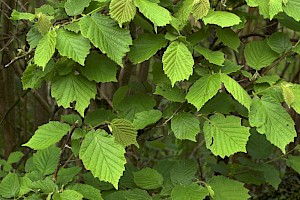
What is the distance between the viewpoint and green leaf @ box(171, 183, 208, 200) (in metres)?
1.82

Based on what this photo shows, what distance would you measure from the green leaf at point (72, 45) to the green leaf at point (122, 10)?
146 mm

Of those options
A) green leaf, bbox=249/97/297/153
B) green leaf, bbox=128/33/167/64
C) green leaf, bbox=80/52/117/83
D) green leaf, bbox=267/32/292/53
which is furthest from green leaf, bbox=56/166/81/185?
green leaf, bbox=267/32/292/53

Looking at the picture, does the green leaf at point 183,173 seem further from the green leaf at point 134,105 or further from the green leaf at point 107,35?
the green leaf at point 107,35

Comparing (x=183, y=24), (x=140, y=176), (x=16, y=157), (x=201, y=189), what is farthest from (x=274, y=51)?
(x=16, y=157)

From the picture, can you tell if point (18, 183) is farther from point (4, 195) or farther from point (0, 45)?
point (0, 45)

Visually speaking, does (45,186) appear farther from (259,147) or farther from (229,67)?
(259,147)

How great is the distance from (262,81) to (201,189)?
0.49 metres

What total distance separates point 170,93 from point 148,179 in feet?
1.38

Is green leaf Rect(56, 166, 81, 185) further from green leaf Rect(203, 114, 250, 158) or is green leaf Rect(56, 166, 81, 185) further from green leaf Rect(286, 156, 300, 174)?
green leaf Rect(286, 156, 300, 174)

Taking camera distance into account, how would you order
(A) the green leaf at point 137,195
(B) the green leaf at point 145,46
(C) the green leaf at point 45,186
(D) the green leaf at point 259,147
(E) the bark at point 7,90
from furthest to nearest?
(E) the bark at point 7,90 → (D) the green leaf at point 259,147 → (A) the green leaf at point 137,195 → (B) the green leaf at point 145,46 → (C) the green leaf at point 45,186

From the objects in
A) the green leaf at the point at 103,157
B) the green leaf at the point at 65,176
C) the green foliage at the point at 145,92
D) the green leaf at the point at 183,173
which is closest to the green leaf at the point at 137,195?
the green foliage at the point at 145,92

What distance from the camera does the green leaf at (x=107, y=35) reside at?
167 centimetres

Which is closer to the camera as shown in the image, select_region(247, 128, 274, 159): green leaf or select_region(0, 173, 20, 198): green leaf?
select_region(0, 173, 20, 198): green leaf

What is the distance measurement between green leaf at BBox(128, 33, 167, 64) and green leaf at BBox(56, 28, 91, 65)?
244mm
